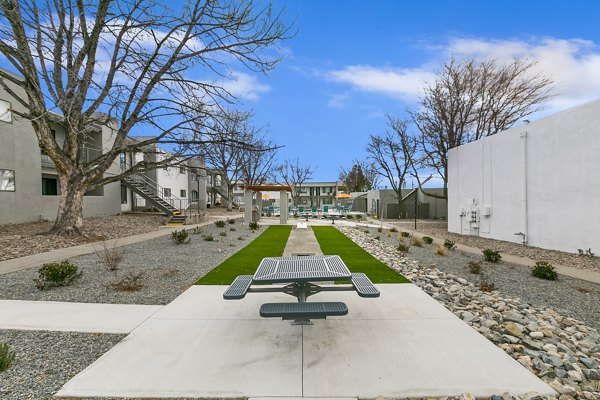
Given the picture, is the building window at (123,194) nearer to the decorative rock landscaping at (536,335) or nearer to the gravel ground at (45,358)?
the gravel ground at (45,358)

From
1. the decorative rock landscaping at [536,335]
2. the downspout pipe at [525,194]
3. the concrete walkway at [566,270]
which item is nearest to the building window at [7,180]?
the decorative rock landscaping at [536,335]

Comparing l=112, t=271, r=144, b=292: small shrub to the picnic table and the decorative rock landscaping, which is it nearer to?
the picnic table

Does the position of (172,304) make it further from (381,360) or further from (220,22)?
(220,22)

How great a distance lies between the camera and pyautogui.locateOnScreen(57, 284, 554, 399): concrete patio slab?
9.05ft

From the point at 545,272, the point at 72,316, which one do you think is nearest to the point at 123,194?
the point at 72,316

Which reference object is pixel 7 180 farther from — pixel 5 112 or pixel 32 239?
pixel 32 239

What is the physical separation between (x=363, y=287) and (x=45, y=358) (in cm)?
338

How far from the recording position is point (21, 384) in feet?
9.40

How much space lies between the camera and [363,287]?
3.98 meters

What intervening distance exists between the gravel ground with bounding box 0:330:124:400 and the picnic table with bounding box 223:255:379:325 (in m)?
1.51

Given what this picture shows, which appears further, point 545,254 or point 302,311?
point 545,254

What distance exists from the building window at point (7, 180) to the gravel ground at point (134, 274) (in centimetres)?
1037

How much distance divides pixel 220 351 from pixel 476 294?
178 inches

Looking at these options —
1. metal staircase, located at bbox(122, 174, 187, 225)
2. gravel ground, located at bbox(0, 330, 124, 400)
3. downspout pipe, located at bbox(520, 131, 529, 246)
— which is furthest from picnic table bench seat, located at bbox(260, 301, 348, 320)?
metal staircase, located at bbox(122, 174, 187, 225)
